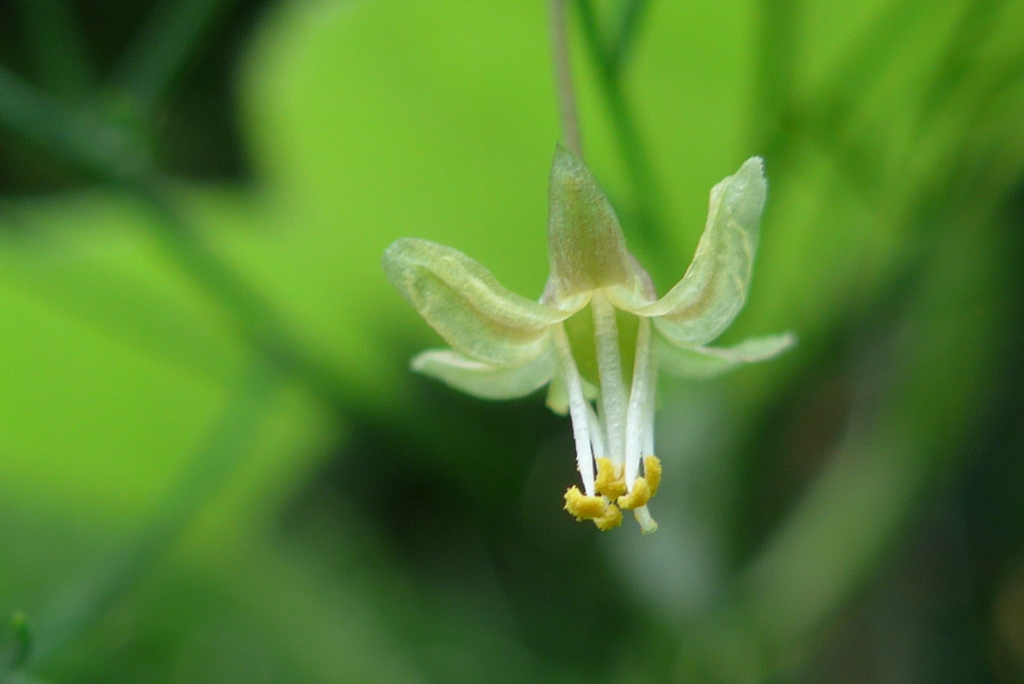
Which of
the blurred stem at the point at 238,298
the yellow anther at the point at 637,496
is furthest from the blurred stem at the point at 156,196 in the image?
the yellow anther at the point at 637,496

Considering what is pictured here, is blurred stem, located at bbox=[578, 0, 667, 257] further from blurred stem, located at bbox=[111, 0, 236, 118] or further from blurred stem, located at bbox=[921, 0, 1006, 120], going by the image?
blurred stem, located at bbox=[111, 0, 236, 118]

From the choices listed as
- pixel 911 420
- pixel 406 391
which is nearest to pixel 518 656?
pixel 406 391

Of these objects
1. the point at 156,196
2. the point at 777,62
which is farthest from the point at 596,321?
the point at 156,196

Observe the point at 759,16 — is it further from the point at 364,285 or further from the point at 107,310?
the point at 107,310

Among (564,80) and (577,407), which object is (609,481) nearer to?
(577,407)

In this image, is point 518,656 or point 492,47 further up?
point 492,47

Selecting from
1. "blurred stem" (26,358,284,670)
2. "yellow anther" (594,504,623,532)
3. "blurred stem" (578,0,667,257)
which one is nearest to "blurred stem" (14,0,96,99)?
"blurred stem" (26,358,284,670)
